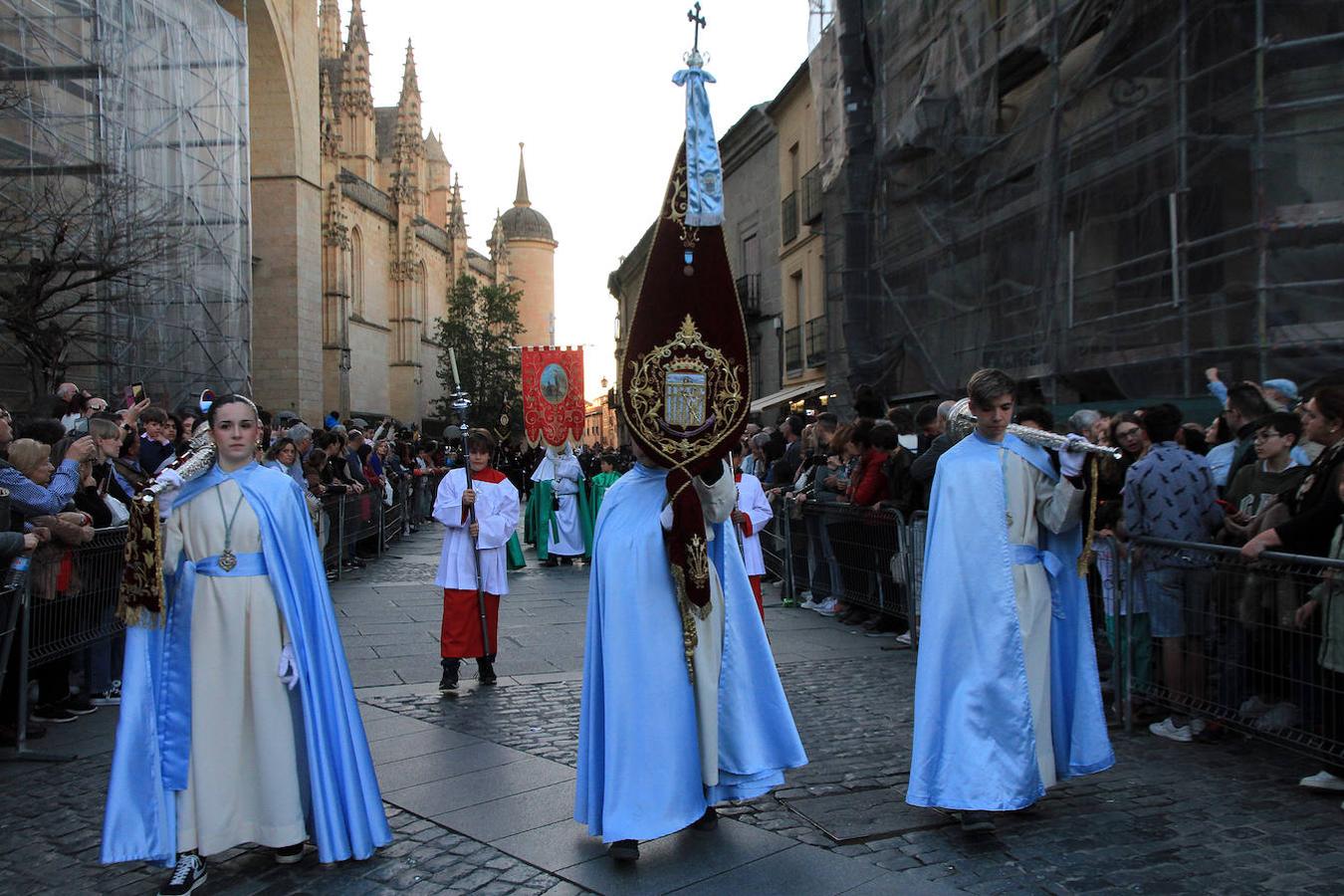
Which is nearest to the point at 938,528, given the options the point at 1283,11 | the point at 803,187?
the point at 1283,11

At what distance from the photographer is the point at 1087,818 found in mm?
4750

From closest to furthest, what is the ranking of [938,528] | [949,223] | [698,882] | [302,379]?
[698,882]
[938,528]
[949,223]
[302,379]

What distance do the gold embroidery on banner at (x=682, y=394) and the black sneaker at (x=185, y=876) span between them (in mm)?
2225

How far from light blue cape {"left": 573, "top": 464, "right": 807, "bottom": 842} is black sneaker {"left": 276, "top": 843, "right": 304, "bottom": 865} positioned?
41.4 inches

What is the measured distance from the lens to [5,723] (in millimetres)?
6395

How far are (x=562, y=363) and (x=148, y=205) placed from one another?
367 inches

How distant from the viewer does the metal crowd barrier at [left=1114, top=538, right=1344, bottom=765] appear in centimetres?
514

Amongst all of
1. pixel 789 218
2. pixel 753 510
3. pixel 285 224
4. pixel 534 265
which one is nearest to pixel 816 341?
pixel 789 218

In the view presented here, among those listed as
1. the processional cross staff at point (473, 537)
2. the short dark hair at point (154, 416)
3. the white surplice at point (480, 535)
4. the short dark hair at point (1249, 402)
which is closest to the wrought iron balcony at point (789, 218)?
the short dark hair at point (154, 416)

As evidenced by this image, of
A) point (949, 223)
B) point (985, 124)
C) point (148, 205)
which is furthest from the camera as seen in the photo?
point (148, 205)

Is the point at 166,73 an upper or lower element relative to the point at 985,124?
upper

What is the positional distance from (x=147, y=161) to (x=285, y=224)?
12.2 metres

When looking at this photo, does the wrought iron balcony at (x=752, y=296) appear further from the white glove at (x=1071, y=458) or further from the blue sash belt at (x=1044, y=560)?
the white glove at (x=1071, y=458)

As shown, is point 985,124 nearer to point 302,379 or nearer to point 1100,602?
point 1100,602
